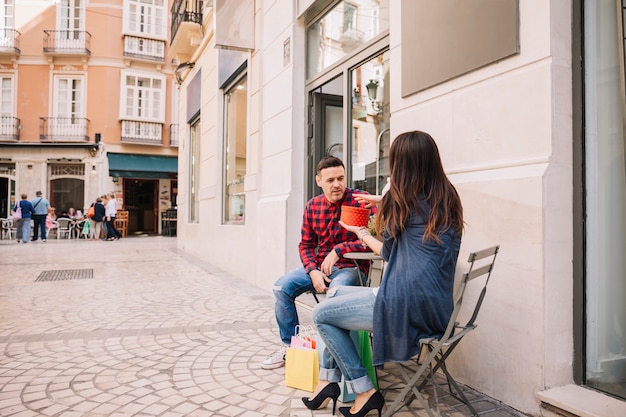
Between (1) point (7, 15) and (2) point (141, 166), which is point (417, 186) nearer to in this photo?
(2) point (141, 166)

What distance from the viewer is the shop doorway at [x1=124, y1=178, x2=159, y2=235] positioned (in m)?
24.3

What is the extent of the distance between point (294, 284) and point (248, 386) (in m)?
0.74

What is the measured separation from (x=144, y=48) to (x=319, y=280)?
22928mm

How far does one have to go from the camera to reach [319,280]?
126 inches

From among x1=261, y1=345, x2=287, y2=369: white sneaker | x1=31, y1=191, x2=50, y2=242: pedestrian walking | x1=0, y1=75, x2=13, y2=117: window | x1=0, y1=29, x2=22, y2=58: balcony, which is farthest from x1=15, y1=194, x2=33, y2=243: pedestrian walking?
x1=261, y1=345, x2=287, y2=369: white sneaker

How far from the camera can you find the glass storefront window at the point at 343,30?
4852 millimetres

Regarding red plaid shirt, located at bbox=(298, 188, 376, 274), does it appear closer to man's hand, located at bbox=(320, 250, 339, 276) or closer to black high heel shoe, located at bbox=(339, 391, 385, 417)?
man's hand, located at bbox=(320, 250, 339, 276)

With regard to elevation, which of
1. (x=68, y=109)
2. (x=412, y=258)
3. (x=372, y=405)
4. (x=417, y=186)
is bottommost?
(x=372, y=405)

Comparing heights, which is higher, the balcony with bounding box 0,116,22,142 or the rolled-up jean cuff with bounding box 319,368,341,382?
the balcony with bounding box 0,116,22,142

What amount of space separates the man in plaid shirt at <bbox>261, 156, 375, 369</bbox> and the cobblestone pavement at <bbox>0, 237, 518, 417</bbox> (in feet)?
1.36

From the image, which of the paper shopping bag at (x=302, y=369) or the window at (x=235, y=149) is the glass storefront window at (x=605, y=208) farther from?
the window at (x=235, y=149)

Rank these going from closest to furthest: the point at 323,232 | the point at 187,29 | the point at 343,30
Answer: the point at 323,232 < the point at 343,30 < the point at 187,29

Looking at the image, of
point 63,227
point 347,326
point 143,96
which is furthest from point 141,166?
point 347,326

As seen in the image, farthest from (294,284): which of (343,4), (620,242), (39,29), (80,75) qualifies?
(39,29)
